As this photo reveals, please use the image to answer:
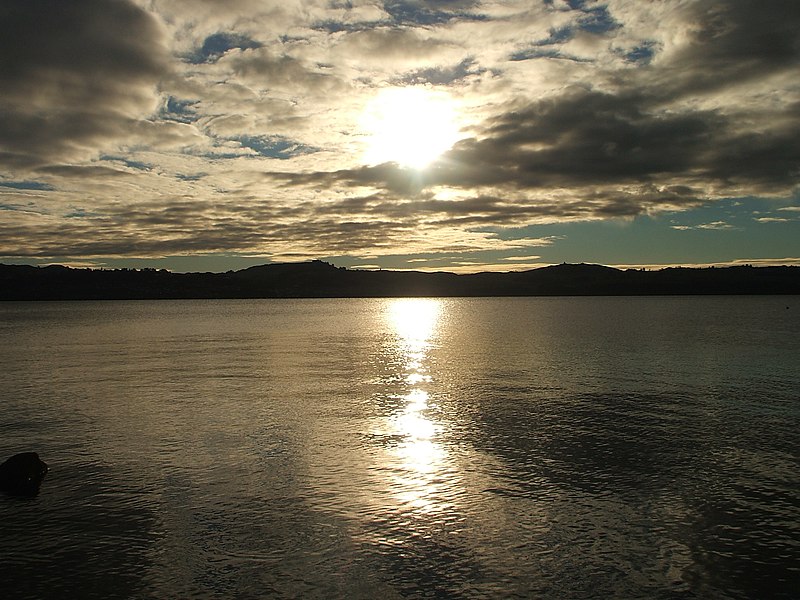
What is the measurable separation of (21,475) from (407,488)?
16981 millimetres

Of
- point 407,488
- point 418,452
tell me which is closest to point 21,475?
point 407,488

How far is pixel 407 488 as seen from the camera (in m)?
27.0

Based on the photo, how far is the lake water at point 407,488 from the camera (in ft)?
62.3

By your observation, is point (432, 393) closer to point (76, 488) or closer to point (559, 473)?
point (559, 473)

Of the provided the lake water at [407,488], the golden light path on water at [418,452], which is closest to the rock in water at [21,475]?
the lake water at [407,488]

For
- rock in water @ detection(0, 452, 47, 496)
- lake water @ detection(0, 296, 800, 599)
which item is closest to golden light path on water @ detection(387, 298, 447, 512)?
lake water @ detection(0, 296, 800, 599)

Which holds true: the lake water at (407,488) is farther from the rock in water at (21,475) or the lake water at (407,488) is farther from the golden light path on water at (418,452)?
the rock in water at (21,475)

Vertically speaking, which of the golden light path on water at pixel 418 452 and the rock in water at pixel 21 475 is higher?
the rock in water at pixel 21 475

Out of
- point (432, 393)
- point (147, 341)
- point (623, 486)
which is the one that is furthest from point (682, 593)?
point (147, 341)

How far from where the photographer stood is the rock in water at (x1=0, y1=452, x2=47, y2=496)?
87.4ft

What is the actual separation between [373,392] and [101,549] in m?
33.2

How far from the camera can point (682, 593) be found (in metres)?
17.8

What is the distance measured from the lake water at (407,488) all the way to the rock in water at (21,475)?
27.9 inches

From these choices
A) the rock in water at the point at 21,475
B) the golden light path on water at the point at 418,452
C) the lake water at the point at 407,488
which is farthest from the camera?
the rock in water at the point at 21,475
